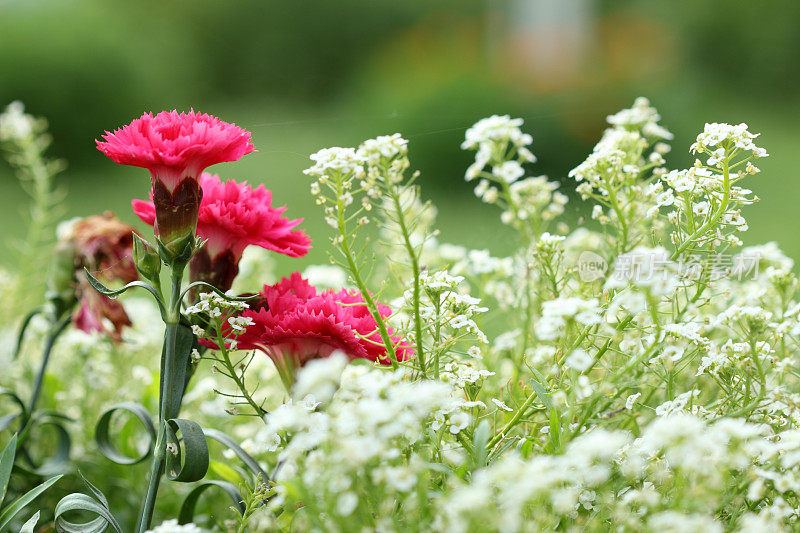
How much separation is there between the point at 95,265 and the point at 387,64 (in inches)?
203

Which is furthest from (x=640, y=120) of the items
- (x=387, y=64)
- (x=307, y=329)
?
(x=387, y=64)

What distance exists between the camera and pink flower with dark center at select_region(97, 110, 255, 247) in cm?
60

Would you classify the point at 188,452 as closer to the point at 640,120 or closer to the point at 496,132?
the point at 496,132

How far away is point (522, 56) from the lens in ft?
17.9

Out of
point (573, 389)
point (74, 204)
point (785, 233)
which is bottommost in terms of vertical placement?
point (573, 389)

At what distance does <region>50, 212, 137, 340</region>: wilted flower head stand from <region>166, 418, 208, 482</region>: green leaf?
224 mm

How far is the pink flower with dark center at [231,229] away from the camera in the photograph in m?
0.66

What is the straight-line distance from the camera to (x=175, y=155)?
60cm

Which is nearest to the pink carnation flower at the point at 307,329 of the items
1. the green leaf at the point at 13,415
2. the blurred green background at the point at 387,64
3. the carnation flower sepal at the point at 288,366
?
the carnation flower sepal at the point at 288,366

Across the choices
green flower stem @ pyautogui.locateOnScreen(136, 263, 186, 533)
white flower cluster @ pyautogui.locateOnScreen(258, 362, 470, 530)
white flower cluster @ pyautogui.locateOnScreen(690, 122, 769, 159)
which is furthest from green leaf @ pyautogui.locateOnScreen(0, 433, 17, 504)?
white flower cluster @ pyautogui.locateOnScreen(690, 122, 769, 159)

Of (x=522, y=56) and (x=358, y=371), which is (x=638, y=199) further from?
(x=522, y=56)

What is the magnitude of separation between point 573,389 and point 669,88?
446 centimetres

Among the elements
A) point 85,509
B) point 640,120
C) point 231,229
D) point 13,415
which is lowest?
point 85,509

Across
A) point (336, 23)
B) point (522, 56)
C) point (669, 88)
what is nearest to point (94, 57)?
point (336, 23)
